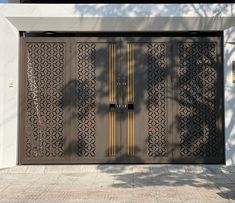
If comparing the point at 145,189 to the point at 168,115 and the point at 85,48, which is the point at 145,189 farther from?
the point at 85,48

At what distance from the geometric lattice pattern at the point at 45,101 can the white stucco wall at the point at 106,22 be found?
0.31m

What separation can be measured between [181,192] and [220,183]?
3.67ft

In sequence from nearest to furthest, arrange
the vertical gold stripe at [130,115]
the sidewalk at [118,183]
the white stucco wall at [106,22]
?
the sidewalk at [118,183] < the white stucco wall at [106,22] < the vertical gold stripe at [130,115]

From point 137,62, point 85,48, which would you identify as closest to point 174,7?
point 137,62

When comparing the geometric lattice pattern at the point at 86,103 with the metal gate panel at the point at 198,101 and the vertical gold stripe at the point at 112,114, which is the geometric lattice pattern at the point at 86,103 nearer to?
the vertical gold stripe at the point at 112,114

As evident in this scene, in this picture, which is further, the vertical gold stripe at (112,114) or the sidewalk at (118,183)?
the vertical gold stripe at (112,114)

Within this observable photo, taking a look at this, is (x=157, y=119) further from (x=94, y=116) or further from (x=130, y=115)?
(x=94, y=116)

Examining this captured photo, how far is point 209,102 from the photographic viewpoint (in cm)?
986

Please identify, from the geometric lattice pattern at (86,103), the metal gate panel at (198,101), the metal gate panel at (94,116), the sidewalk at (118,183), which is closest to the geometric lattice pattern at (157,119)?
the metal gate panel at (198,101)

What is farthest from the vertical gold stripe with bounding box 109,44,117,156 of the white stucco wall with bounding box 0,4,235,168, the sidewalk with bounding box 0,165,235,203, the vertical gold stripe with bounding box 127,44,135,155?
the white stucco wall with bounding box 0,4,235,168

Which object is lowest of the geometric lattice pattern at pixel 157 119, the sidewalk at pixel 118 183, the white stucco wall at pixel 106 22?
the sidewalk at pixel 118 183

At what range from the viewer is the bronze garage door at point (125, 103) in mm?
9812

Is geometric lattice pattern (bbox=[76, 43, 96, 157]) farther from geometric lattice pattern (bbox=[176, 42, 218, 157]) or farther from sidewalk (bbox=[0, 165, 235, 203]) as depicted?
geometric lattice pattern (bbox=[176, 42, 218, 157])

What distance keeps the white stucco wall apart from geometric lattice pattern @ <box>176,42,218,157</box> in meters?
0.32
